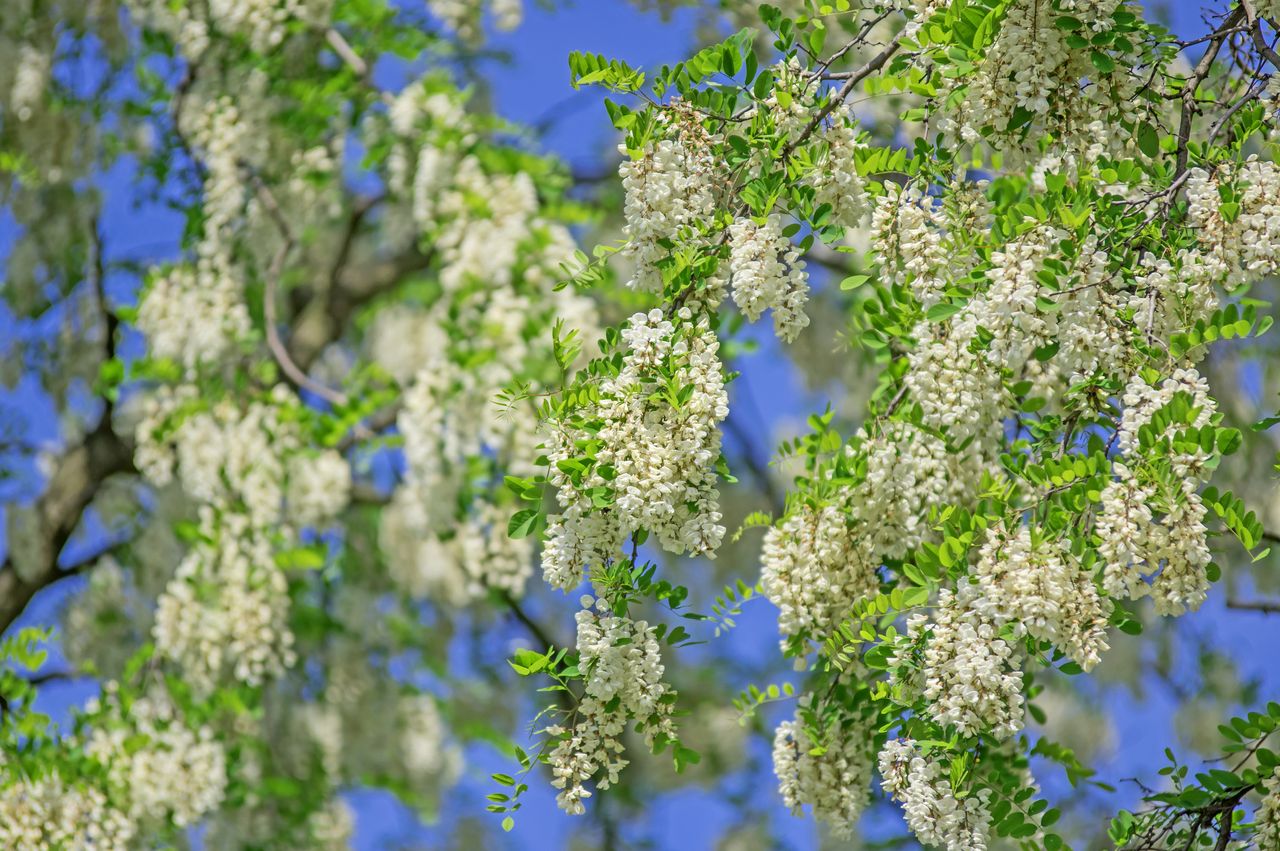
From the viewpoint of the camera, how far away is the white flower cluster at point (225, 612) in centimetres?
501

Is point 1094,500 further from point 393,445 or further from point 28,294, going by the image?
point 28,294

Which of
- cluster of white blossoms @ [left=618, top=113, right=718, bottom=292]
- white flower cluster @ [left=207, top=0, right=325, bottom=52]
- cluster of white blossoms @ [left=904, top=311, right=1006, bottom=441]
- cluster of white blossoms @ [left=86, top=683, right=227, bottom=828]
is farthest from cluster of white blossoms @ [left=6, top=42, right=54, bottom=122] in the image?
cluster of white blossoms @ [left=904, top=311, right=1006, bottom=441]

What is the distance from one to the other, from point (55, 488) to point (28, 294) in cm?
102

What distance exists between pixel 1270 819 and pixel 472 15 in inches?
176

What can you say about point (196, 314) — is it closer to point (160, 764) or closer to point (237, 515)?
point (237, 515)

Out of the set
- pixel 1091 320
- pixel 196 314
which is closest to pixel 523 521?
pixel 1091 320

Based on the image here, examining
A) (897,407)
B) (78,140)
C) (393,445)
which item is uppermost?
(78,140)

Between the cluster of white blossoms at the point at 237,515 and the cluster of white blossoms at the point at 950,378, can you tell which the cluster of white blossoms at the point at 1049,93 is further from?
the cluster of white blossoms at the point at 237,515

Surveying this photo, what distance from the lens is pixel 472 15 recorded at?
590 centimetres

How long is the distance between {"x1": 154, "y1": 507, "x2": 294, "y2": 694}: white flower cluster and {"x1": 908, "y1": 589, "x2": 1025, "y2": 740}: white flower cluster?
303 centimetres

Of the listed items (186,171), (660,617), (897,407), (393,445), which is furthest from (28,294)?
(897,407)

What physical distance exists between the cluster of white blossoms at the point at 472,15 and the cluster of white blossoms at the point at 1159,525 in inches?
161

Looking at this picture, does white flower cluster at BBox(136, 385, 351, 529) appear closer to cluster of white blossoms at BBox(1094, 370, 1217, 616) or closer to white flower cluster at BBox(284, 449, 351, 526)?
white flower cluster at BBox(284, 449, 351, 526)

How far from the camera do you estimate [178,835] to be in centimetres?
542
